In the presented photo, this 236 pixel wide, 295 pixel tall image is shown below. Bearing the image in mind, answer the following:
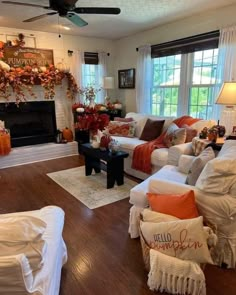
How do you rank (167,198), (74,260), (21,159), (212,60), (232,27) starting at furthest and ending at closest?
1. (21,159)
2. (212,60)
3. (232,27)
4. (74,260)
5. (167,198)

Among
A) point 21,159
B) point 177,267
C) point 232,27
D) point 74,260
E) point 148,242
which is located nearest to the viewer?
point 177,267

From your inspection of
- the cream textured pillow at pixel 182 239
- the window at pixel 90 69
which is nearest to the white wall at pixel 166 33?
the window at pixel 90 69

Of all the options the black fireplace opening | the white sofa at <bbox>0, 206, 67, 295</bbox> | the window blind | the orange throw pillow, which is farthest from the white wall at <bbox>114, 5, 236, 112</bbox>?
the white sofa at <bbox>0, 206, 67, 295</bbox>

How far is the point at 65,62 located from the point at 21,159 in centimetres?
239

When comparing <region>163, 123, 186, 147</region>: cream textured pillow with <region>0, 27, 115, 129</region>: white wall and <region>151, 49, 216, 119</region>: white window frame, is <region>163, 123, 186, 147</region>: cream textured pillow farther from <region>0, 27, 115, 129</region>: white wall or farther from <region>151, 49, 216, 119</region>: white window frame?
<region>0, 27, 115, 129</region>: white wall

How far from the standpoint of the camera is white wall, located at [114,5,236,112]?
3.64 m

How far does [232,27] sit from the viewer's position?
11.3ft

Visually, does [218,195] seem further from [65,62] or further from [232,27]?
[65,62]

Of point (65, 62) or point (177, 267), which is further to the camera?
point (65, 62)

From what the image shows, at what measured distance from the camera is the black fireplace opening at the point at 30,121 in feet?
15.7

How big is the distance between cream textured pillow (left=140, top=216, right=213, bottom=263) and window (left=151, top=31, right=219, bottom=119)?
2.96 m

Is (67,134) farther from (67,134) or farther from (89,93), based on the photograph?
(89,93)

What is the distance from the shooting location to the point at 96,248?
82.4 inches

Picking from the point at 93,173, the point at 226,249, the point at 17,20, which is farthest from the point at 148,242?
the point at 17,20
